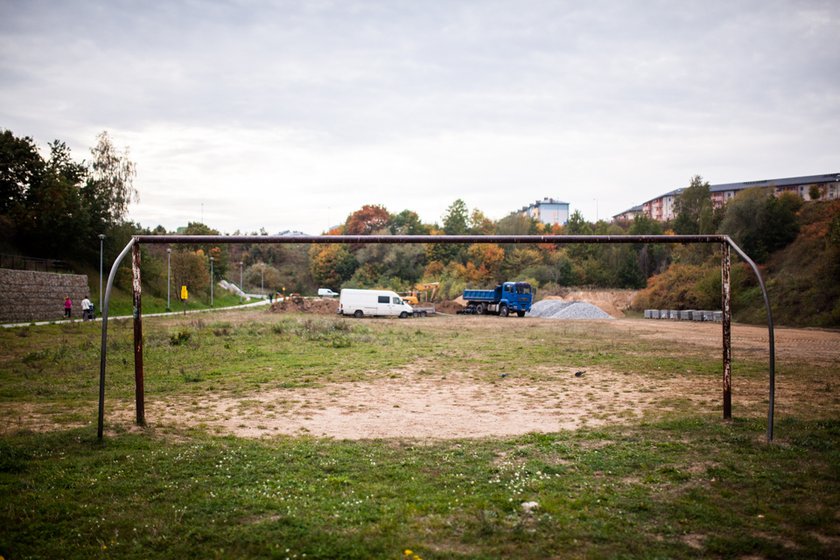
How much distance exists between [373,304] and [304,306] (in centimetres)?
985

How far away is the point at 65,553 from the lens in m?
5.34

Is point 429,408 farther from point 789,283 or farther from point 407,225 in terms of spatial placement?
point 407,225

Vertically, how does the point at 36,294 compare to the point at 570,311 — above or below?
above

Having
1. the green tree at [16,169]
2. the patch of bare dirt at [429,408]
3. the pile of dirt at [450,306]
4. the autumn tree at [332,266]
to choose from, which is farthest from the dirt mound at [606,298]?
the green tree at [16,169]

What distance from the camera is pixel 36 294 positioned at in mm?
39875

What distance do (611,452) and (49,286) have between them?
147 ft

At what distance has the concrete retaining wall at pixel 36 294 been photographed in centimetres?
3628

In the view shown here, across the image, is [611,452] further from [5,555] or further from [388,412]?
[5,555]

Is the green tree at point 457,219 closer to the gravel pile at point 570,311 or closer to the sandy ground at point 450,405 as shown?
the gravel pile at point 570,311

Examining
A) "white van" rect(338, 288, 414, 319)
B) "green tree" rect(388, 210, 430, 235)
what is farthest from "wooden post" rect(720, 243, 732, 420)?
"green tree" rect(388, 210, 430, 235)

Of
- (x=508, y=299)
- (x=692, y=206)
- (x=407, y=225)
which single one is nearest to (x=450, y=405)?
(x=508, y=299)

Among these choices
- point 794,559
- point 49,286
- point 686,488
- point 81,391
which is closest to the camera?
point 794,559

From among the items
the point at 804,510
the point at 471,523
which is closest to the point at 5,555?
the point at 471,523

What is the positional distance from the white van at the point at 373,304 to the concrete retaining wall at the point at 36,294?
69.3 feet
